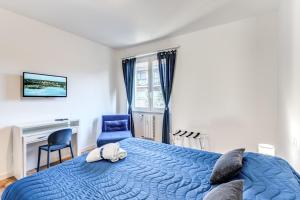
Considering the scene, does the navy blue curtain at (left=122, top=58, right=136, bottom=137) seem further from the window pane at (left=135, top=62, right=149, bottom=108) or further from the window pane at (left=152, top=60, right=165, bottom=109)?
the window pane at (left=152, top=60, right=165, bottom=109)

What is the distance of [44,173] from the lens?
54.4 inches

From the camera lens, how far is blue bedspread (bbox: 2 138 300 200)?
108 centimetres

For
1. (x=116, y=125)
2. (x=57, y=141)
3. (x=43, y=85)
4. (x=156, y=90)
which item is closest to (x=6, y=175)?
(x=57, y=141)

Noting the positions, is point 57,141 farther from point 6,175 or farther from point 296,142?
point 296,142

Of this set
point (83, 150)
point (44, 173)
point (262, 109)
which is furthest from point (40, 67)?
point (262, 109)

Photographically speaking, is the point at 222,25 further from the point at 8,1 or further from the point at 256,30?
the point at 8,1

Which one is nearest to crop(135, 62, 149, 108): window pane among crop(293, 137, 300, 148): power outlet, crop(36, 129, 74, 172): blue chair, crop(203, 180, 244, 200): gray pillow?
crop(36, 129, 74, 172): blue chair

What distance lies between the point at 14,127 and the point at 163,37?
10.3 feet

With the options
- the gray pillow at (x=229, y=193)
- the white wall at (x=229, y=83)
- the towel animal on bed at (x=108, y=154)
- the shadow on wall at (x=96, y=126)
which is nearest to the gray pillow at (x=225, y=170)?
the gray pillow at (x=229, y=193)

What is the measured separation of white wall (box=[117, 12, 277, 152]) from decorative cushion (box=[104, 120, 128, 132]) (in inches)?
44.0

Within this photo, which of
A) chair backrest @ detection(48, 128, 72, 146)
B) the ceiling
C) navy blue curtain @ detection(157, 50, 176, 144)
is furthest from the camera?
navy blue curtain @ detection(157, 50, 176, 144)

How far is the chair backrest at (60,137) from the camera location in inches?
101

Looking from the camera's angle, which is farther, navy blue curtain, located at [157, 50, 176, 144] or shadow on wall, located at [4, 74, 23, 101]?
navy blue curtain, located at [157, 50, 176, 144]

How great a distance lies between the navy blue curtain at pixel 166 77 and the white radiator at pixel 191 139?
21 centimetres
